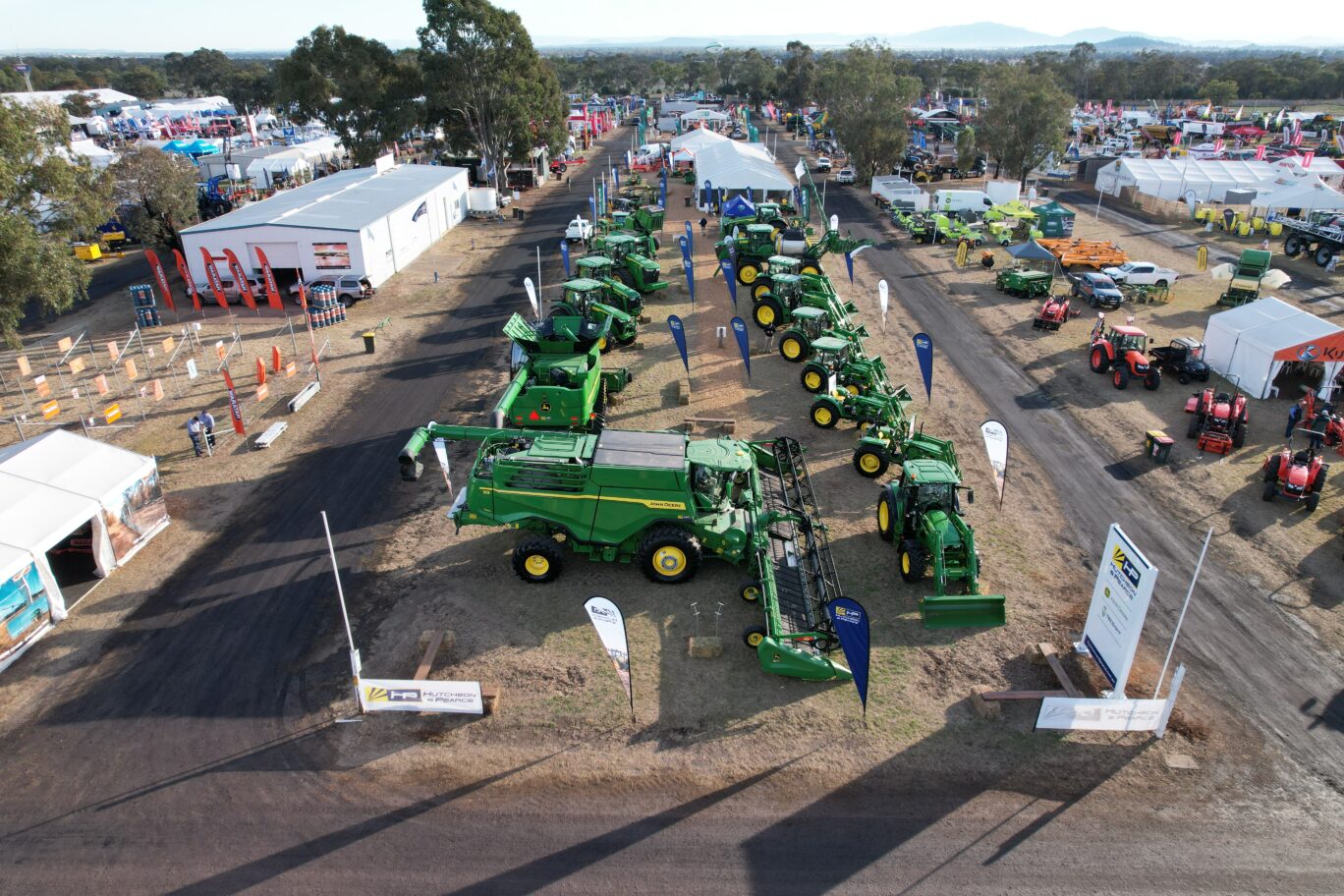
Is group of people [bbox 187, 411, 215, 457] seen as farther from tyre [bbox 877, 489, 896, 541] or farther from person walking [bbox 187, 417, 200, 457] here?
tyre [bbox 877, 489, 896, 541]

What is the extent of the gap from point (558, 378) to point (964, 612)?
32.2 feet

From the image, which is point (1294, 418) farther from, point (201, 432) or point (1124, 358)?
point (201, 432)

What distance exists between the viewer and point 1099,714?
32.4 feet

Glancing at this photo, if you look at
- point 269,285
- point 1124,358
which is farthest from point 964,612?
point 269,285

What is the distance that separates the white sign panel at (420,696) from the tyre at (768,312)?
52.9 feet

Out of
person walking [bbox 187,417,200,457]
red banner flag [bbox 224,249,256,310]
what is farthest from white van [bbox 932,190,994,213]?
person walking [bbox 187,417,200,457]

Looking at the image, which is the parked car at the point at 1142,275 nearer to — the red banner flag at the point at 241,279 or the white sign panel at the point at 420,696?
the white sign panel at the point at 420,696

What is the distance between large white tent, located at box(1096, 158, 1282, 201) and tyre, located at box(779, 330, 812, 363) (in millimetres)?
32128

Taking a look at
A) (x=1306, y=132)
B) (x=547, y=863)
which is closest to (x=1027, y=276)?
(x=547, y=863)

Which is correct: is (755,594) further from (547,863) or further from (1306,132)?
(1306,132)

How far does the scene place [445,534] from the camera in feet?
47.5

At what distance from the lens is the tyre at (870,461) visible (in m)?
16.0

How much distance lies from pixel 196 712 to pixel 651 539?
662cm

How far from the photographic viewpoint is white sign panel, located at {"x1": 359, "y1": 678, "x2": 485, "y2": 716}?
10234 mm
